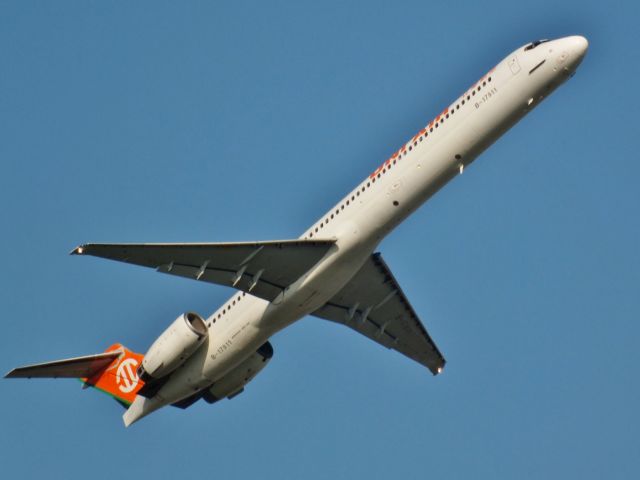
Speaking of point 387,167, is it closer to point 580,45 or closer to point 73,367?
point 580,45

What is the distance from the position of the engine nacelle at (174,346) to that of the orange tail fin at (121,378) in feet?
9.05

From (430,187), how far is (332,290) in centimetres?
416

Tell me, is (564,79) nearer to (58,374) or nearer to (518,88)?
(518,88)

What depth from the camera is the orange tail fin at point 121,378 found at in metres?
38.3

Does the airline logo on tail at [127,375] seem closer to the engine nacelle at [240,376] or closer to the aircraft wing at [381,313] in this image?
the engine nacelle at [240,376]

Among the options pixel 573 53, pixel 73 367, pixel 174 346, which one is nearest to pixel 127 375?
pixel 73 367

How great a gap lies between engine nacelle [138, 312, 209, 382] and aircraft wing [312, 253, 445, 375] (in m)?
4.26

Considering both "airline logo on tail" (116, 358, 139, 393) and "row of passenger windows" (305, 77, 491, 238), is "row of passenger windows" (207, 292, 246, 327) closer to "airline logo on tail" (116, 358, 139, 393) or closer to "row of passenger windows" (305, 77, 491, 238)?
"row of passenger windows" (305, 77, 491, 238)

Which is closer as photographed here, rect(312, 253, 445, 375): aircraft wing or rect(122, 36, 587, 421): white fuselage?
rect(122, 36, 587, 421): white fuselage

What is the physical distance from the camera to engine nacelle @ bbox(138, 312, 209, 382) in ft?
115

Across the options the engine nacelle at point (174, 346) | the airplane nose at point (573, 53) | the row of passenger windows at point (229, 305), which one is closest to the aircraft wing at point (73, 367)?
the engine nacelle at point (174, 346)

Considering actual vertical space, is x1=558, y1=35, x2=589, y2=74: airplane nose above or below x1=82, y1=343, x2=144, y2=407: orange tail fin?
above

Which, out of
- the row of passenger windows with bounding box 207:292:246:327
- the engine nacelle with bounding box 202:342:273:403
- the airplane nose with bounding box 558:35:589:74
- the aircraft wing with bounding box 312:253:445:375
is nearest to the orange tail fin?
the engine nacelle with bounding box 202:342:273:403

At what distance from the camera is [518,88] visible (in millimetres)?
31016
